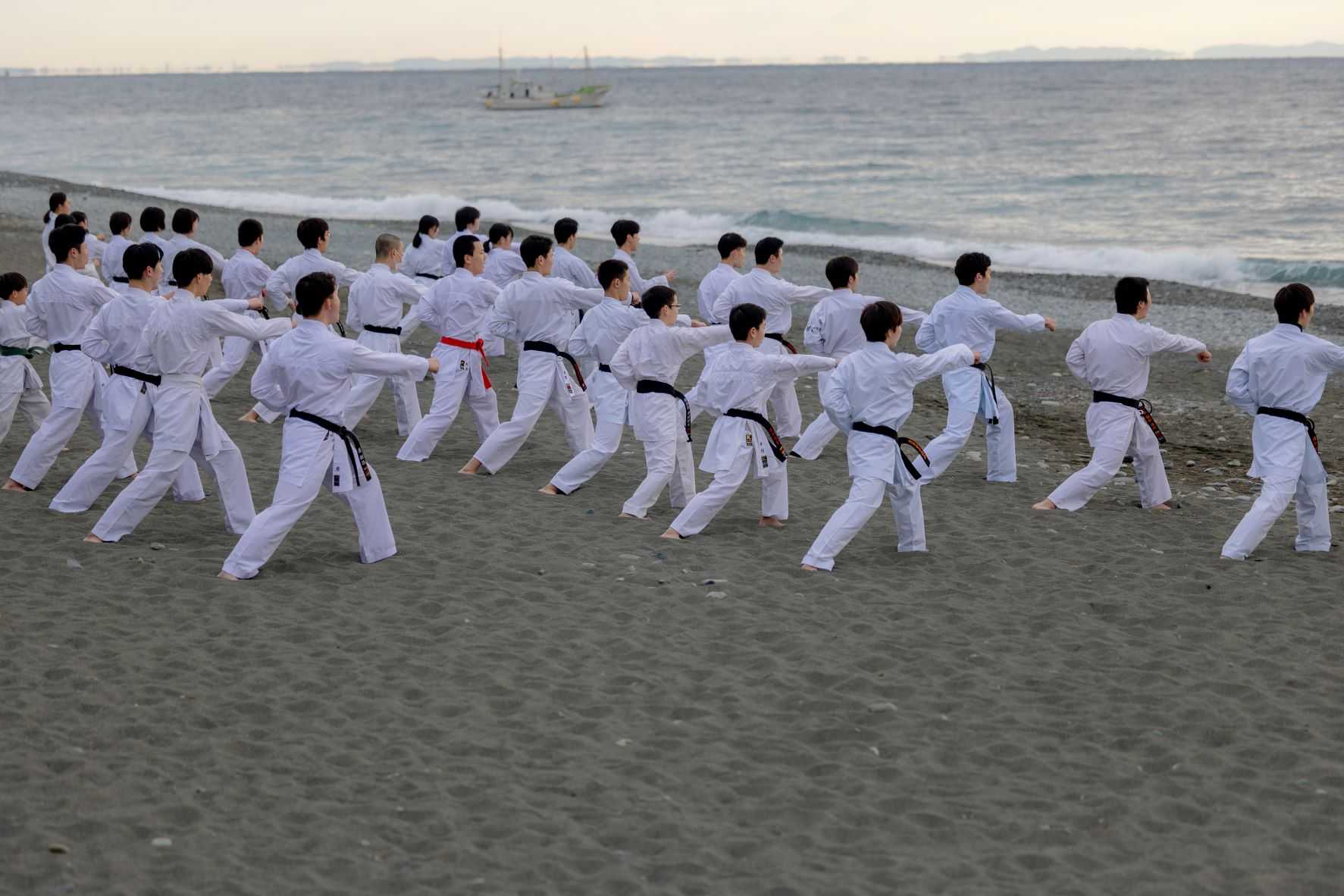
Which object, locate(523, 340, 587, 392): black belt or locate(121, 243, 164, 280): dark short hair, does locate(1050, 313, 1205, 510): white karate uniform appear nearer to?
locate(523, 340, 587, 392): black belt

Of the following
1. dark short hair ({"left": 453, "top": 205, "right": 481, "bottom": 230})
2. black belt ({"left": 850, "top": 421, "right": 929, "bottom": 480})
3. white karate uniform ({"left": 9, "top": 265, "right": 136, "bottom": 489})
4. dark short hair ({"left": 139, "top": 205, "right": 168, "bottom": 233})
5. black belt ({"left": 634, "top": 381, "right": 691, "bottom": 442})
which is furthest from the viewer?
dark short hair ({"left": 453, "top": 205, "right": 481, "bottom": 230})

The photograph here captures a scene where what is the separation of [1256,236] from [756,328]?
25.6 meters

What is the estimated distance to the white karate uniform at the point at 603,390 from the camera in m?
9.51

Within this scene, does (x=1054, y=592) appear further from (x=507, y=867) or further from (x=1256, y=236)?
(x=1256, y=236)

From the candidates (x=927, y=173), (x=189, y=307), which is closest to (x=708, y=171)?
(x=927, y=173)

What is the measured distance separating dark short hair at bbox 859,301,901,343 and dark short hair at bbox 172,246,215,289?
3.75 meters

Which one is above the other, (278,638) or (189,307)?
(189,307)

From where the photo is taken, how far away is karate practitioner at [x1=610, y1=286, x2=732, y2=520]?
28.6 ft

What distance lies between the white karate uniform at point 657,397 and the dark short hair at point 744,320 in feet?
1.10

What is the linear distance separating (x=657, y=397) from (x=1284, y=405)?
373 centimetres

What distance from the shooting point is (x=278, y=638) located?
665cm

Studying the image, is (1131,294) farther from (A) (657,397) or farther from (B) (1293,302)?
(A) (657,397)

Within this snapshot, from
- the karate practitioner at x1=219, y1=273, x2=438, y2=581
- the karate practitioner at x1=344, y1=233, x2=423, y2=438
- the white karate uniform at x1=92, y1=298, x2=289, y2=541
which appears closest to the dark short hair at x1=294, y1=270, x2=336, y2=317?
the karate practitioner at x1=219, y1=273, x2=438, y2=581

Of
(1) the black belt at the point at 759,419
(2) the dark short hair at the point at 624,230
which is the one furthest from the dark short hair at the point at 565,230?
(1) the black belt at the point at 759,419
